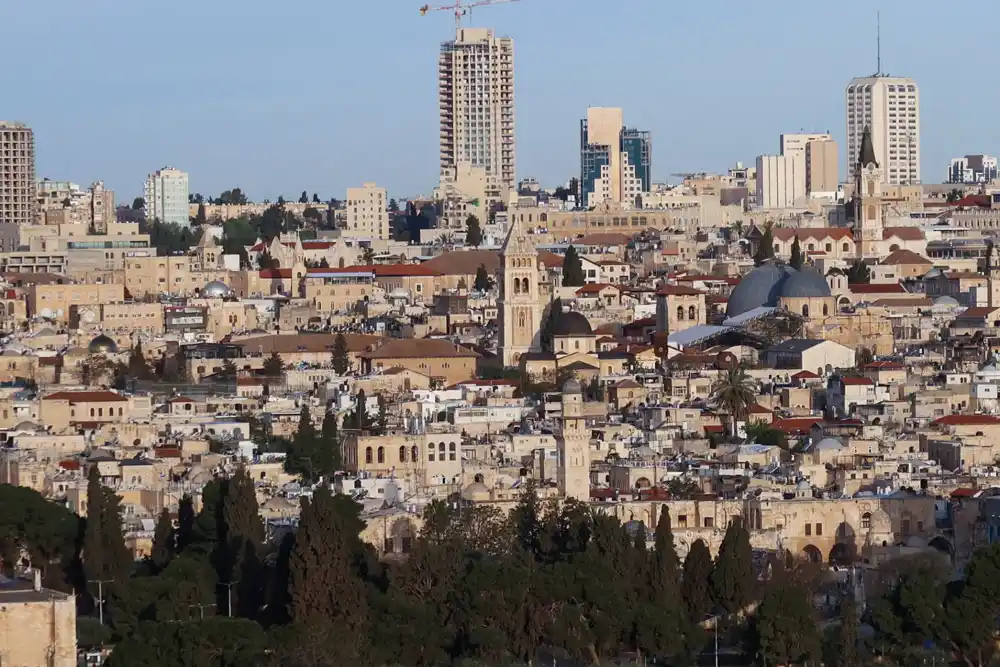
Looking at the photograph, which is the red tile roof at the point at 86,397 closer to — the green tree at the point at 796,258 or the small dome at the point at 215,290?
the small dome at the point at 215,290

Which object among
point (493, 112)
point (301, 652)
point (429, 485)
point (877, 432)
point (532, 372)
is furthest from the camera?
point (493, 112)

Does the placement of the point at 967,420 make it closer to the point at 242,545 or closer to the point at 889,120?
the point at 242,545

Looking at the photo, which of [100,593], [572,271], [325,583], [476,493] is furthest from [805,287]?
[325,583]

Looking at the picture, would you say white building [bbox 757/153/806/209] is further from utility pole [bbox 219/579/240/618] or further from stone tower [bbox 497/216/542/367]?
utility pole [bbox 219/579/240/618]

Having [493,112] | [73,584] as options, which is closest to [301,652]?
[73,584]

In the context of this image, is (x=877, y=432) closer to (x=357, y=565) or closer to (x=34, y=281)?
(x=357, y=565)

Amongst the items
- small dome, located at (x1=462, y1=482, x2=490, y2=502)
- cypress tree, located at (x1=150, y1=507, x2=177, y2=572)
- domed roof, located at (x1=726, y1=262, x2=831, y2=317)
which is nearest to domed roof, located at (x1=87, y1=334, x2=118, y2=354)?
domed roof, located at (x1=726, y1=262, x2=831, y2=317)
